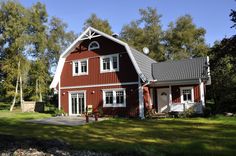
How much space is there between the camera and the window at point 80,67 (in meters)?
26.0

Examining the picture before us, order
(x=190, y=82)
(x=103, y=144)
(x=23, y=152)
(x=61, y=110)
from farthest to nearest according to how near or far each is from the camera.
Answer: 1. (x=61, y=110)
2. (x=190, y=82)
3. (x=103, y=144)
4. (x=23, y=152)

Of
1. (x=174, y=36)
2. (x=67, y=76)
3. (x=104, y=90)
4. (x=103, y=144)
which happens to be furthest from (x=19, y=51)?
(x=103, y=144)

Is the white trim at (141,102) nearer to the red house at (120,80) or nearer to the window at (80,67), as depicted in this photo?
the red house at (120,80)

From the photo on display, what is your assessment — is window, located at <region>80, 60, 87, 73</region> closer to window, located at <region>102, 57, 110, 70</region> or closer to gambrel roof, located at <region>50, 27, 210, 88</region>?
gambrel roof, located at <region>50, 27, 210, 88</region>

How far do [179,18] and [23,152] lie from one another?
148ft

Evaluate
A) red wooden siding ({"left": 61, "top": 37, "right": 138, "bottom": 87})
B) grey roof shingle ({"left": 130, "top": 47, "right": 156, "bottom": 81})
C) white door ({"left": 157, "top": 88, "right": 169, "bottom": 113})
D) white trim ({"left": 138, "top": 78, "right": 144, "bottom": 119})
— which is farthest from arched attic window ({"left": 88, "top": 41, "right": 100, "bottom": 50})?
white door ({"left": 157, "top": 88, "right": 169, "bottom": 113})

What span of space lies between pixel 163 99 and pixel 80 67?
7810 mm

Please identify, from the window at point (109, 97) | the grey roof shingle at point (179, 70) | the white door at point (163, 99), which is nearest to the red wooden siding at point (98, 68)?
the window at point (109, 97)

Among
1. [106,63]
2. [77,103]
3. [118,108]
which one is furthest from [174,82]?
[77,103]

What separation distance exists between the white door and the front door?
6.61 meters

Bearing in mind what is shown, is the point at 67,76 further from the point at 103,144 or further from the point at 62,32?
the point at 62,32

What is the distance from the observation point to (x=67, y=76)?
27.1m

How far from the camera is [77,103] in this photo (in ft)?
86.3

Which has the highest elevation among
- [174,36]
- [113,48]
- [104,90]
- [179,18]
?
[179,18]
